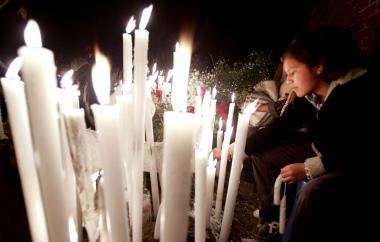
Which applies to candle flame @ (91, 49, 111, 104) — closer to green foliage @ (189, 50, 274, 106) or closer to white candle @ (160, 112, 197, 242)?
white candle @ (160, 112, 197, 242)

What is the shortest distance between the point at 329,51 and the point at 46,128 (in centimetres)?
166

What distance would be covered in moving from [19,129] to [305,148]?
191 centimetres

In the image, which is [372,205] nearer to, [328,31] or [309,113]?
[309,113]

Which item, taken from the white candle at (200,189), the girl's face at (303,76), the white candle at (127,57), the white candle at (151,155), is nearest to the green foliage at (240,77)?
the girl's face at (303,76)

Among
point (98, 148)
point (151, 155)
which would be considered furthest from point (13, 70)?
point (151, 155)

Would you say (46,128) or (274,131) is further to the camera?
(274,131)

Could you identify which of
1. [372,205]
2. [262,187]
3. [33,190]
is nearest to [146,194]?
[33,190]

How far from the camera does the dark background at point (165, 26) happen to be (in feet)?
17.2

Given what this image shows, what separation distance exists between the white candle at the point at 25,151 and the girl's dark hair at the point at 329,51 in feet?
5.17

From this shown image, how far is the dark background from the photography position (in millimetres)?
5246

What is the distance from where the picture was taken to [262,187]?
1938mm

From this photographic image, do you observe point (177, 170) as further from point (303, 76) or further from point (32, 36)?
point (303, 76)

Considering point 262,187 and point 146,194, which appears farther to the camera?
point 262,187

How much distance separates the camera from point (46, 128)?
398 mm
